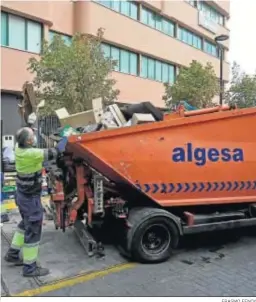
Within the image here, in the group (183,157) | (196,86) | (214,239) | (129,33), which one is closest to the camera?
(183,157)

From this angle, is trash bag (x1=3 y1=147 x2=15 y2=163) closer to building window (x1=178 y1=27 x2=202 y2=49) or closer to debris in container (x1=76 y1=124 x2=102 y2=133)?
debris in container (x1=76 y1=124 x2=102 y2=133)

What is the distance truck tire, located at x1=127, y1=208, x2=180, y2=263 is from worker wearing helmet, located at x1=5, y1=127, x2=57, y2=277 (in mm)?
1121

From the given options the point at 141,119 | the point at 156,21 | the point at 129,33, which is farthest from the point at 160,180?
the point at 156,21

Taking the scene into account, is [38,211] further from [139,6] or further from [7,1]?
[139,6]

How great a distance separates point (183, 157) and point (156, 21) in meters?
25.9

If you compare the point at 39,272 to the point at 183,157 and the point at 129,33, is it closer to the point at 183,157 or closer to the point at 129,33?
the point at 183,157

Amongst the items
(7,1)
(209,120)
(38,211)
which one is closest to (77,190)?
(38,211)

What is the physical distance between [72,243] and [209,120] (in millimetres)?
2624

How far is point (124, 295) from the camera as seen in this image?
14.5 ft

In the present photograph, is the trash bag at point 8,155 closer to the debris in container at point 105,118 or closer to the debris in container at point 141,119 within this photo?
the debris in container at point 105,118

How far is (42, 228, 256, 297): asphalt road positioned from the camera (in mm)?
4500

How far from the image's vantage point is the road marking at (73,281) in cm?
451

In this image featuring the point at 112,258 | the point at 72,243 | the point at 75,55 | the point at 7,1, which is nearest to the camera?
Answer: the point at 112,258

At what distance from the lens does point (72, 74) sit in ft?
48.4
